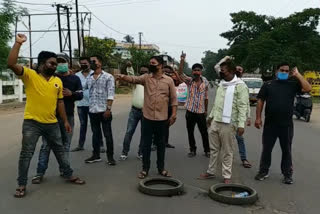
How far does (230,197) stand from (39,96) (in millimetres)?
2767

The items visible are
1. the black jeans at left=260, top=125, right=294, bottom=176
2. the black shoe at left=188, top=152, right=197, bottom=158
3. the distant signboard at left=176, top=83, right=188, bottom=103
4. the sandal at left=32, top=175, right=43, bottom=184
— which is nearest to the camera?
the sandal at left=32, top=175, right=43, bottom=184

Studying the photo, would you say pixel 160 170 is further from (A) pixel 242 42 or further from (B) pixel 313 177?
(A) pixel 242 42

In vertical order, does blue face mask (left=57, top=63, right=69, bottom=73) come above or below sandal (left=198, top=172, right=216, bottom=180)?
above

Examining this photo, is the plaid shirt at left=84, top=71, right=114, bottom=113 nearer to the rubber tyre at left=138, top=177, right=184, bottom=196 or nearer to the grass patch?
the rubber tyre at left=138, top=177, right=184, bottom=196

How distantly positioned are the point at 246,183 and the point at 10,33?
18477 millimetres

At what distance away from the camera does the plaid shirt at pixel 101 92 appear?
6656 mm

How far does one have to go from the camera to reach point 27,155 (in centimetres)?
502

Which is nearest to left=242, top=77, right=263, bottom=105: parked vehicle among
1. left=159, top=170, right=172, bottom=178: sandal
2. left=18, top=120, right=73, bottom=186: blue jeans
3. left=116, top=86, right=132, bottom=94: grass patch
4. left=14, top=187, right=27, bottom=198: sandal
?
left=159, top=170, right=172, bottom=178: sandal

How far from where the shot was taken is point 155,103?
600cm

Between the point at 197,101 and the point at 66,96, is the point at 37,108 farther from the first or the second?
the point at 197,101

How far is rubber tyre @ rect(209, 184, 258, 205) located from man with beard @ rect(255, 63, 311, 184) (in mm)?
807

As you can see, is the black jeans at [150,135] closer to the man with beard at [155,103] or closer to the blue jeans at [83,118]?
the man with beard at [155,103]

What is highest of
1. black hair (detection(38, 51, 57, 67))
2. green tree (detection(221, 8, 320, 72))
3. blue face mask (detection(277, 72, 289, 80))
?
green tree (detection(221, 8, 320, 72))

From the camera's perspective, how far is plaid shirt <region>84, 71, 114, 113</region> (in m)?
6.66
